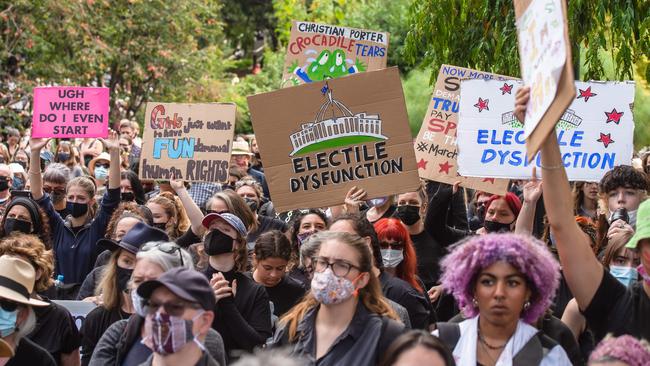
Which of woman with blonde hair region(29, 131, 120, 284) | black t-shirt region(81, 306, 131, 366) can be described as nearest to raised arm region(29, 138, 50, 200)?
woman with blonde hair region(29, 131, 120, 284)

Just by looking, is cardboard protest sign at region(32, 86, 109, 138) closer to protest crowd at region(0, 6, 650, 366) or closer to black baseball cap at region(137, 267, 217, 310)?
protest crowd at region(0, 6, 650, 366)

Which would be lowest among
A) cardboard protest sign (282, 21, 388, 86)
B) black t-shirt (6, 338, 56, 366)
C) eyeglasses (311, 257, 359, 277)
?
black t-shirt (6, 338, 56, 366)

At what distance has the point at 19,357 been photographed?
5777 mm

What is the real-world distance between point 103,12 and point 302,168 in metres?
17.4

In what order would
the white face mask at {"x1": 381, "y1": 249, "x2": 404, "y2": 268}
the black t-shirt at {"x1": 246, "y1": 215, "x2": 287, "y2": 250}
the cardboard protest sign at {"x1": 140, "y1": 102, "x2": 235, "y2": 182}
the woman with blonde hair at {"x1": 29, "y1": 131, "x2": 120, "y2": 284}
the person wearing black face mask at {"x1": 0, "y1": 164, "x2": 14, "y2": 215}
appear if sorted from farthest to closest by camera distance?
the person wearing black face mask at {"x1": 0, "y1": 164, "x2": 14, "y2": 215}
the cardboard protest sign at {"x1": 140, "y1": 102, "x2": 235, "y2": 182}
the black t-shirt at {"x1": 246, "y1": 215, "x2": 287, "y2": 250}
the woman with blonde hair at {"x1": 29, "y1": 131, "x2": 120, "y2": 284}
the white face mask at {"x1": 381, "y1": 249, "x2": 404, "y2": 268}

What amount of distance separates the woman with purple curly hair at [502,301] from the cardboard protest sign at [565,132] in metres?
3.56

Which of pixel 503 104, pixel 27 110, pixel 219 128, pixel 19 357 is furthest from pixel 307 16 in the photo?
pixel 19 357

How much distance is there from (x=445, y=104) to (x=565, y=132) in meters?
1.60

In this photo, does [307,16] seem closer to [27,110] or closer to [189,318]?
[27,110]

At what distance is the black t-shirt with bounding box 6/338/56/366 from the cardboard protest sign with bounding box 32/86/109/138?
6.56m

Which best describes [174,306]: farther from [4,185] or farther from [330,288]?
[4,185]

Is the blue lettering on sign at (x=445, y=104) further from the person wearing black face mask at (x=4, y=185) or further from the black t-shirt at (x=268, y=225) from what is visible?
the person wearing black face mask at (x=4, y=185)

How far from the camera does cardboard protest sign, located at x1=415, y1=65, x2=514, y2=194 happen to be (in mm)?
9595

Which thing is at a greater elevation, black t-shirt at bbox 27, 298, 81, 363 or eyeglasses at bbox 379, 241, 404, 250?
eyeglasses at bbox 379, 241, 404, 250
